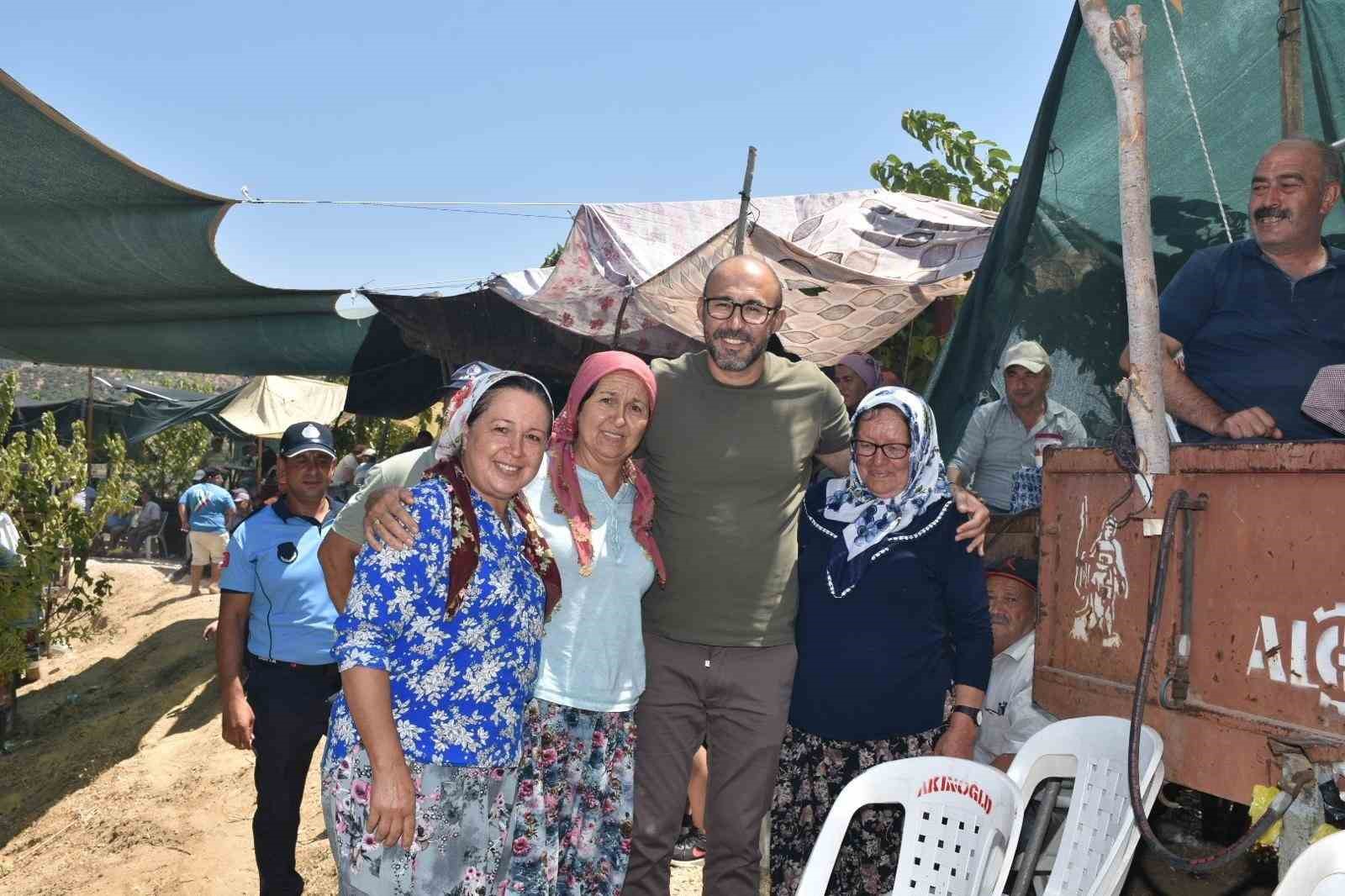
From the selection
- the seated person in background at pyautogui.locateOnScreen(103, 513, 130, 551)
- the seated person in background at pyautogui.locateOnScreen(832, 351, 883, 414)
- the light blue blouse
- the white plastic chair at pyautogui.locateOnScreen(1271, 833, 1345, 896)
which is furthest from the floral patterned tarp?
the seated person in background at pyautogui.locateOnScreen(103, 513, 130, 551)

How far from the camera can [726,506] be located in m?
2.83

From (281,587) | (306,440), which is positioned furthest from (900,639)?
(306,440)

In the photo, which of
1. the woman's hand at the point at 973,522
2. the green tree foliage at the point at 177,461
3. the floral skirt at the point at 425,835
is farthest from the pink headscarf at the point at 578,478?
the green tree foliage at the point at 177,461

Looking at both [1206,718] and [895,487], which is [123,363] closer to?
[895,487]

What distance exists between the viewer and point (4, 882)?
602 centimetres

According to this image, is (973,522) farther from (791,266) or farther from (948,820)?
(791,266)

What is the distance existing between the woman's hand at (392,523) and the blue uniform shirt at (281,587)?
1.78m

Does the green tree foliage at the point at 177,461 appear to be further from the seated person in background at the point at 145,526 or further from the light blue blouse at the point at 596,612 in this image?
the light blue blouse at the point at 596,612

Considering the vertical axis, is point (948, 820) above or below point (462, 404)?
below

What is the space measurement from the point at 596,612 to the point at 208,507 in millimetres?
11945

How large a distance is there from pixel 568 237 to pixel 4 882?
17.3 feet

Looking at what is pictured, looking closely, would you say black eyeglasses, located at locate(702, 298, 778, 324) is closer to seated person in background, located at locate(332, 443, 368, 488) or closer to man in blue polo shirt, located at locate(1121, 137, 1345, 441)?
man in blue polo shirt, located at locate(1121, 137, 1345, 441)

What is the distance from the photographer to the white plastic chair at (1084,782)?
2.40 meters

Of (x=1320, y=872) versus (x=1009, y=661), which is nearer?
(x=1320, y=872)
